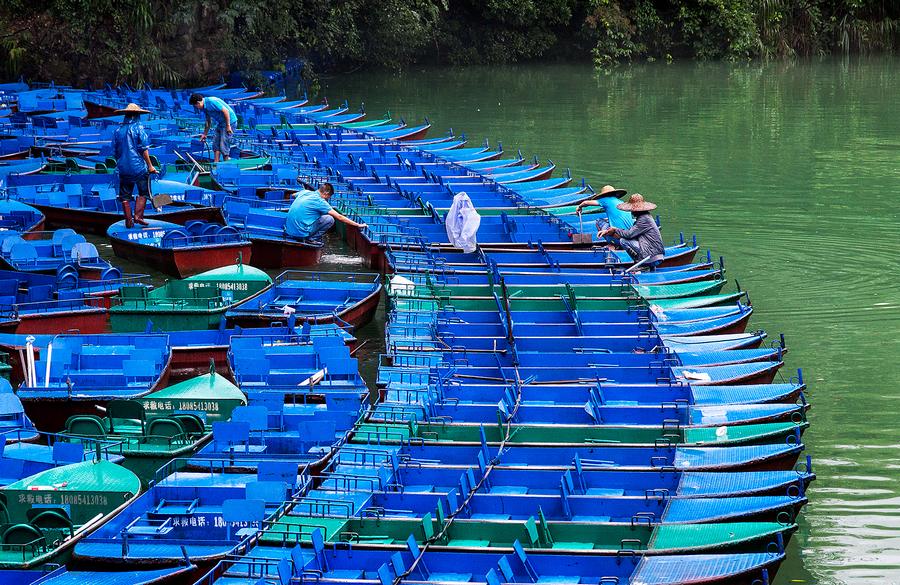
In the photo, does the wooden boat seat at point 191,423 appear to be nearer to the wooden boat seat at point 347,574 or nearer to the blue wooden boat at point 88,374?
the blue wooden boat at point 88,374

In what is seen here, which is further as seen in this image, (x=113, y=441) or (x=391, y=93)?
(x=391, y=93)

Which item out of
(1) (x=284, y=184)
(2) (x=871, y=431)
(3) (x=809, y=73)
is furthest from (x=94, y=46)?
(2) (x=871, y=431)

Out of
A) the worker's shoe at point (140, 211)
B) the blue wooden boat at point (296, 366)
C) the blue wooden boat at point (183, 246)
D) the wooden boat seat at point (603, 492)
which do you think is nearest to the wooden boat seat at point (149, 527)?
the blue wooden boat at point (296, 366)

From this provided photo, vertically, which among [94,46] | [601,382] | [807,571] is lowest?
[807,571]

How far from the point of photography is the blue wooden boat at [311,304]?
15820 millimetres

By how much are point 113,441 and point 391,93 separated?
3218cm

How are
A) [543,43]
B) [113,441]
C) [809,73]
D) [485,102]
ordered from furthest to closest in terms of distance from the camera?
[543,43]
[809,73]
[485,102]
[113,441]

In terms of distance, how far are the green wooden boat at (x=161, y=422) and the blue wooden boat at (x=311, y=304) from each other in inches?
98.9

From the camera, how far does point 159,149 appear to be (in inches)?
1011

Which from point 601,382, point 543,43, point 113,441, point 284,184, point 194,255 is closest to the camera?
point 113,441

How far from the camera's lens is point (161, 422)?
40.5 ft

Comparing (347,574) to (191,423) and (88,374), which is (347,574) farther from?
(88,374)

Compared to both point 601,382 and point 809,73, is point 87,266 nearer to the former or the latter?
point 601,382

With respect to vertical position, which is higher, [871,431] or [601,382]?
[601,382]
